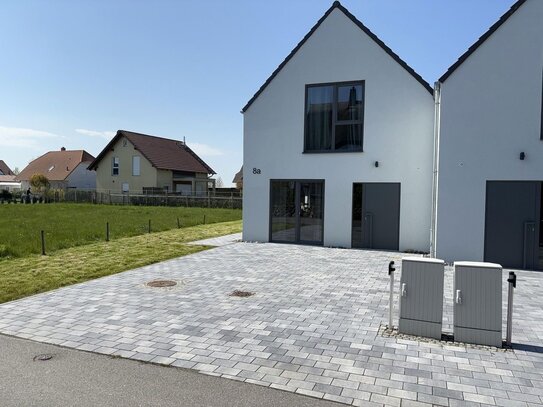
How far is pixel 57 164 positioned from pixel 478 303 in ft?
211

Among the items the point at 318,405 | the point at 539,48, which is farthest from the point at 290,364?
the point at 539,48

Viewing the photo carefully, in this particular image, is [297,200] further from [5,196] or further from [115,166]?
[5,196]

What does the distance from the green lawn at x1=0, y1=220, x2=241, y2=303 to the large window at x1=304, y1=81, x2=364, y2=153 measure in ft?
17.9

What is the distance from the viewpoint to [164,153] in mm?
45094

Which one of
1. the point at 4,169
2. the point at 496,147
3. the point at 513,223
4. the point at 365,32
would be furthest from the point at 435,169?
the point at 4,169

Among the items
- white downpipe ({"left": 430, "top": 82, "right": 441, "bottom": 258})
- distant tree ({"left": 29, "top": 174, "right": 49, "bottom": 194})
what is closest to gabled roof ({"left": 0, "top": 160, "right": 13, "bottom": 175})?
distant tree ({"left": 29, "top": 174, "right": 49, "bottom": 194})

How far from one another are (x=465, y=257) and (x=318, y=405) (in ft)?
27.5

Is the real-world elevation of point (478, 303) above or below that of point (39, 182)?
below

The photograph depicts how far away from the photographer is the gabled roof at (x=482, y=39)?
9.77m

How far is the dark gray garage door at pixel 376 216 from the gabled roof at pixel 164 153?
32.0m

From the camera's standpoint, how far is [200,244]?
14367 mm

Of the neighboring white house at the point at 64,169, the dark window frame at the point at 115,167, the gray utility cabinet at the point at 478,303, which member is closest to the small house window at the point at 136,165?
the dark window frame at the point at 115,167

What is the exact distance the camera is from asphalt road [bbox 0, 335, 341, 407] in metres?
3.72

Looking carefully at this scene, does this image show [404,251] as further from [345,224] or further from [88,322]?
[88,322]
